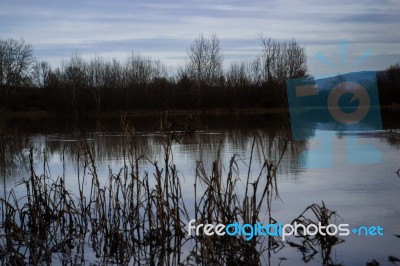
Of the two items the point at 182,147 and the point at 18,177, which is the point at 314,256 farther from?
the point at 182,147

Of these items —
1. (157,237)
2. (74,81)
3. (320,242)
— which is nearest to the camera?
(320,242)

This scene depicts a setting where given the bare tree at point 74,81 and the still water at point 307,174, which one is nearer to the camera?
the still water at point 307,174

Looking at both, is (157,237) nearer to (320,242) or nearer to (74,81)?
(320,242)

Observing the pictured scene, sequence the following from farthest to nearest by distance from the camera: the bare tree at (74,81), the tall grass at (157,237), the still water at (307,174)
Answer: the bare tree at (74,81) < the still water at (307,174) < the tall grass at (157,237)

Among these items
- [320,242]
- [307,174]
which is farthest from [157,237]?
[307,174]

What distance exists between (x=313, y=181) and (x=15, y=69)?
5133cm

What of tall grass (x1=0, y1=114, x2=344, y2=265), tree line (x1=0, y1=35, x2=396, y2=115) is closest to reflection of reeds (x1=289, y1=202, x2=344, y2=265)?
tall grass (x1=0, y1=114, x2=344, y2=265)

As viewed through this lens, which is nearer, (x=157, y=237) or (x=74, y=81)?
(x=157, y=237)

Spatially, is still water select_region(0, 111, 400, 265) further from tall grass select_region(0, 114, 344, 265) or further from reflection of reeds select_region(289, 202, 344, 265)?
tall grass select_region(0, 114, 344, 265)

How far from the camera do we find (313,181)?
7805 mm

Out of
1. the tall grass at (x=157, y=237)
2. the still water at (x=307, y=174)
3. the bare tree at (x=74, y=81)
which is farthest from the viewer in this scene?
the bare tree at (x=74, y=81)

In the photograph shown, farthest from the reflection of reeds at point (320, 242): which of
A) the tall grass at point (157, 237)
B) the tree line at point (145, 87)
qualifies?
the tree line at point (145, 87)

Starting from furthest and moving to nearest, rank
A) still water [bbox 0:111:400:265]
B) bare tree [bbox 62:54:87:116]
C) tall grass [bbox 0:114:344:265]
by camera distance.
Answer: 1. bare tree [bbox 62:54:87:116]
2. still water [bbox 0:111:400:265]
3. tall grass [bbox 0:114:344:265]

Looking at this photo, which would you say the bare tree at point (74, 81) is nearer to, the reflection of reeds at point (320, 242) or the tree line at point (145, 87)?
the tree line at point (145, 87)
